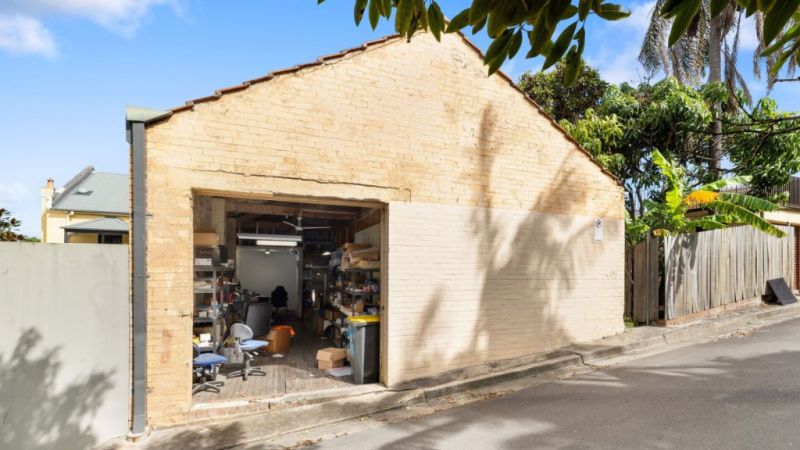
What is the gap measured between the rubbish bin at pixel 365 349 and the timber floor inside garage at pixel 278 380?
300mm

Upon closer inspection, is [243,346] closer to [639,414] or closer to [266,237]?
[266,237]

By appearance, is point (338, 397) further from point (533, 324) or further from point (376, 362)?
point (533, 324)

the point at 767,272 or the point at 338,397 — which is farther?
the point at 767,272

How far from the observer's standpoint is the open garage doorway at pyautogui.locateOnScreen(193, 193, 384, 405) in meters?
7.57

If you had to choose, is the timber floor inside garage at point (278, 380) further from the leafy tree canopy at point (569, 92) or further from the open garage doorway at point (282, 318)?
the leafy tree canopy at point (569, 92)

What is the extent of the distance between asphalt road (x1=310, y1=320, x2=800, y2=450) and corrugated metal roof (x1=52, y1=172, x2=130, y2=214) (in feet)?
80.5

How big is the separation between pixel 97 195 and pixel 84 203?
3.91 feet

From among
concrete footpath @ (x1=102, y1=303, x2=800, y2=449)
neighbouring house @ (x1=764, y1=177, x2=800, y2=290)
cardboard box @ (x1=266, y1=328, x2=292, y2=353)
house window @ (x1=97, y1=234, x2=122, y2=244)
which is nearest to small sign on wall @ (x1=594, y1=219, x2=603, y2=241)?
concrete footpath @ (x1=102, y1=303, x2=800, y2=449)

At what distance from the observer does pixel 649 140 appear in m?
14.8

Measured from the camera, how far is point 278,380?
791 cm

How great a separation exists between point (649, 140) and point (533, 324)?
9.74 metres

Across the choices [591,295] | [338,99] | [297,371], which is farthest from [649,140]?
[297,371]

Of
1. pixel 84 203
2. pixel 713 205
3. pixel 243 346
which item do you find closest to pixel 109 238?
pixel 84 203

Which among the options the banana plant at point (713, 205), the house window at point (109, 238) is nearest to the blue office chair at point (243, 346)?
the banana plant at point (713, 205)
